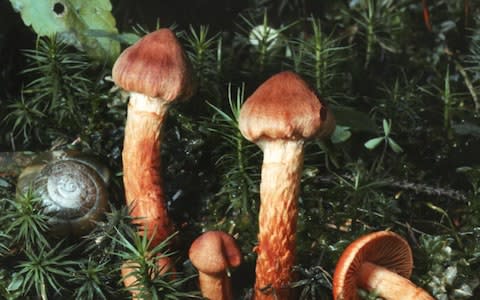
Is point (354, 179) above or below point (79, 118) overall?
below

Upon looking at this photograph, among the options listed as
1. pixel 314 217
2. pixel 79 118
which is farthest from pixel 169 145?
pixel 314 217

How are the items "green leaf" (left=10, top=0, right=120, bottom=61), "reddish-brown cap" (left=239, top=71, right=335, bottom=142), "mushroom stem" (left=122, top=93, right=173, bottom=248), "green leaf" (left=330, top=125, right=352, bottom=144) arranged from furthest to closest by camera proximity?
"green leaf" (left=10, top=0, right=120, bottom=61) → "green leaf" (left=330, top=125, right=352, bottom=144) → "mushroom stem" (left=122, top=93, right=173, bottom=248) → "reddish-brown cap" (left=239, top=71, right=335, bottom=142)

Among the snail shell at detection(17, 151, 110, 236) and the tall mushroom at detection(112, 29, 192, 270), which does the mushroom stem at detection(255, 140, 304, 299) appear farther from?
the snail shell at detection(17, 151, 110, 236)

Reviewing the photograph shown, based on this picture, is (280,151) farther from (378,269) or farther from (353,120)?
(353,120)

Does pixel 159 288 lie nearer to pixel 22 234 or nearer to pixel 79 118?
pixel 22 234

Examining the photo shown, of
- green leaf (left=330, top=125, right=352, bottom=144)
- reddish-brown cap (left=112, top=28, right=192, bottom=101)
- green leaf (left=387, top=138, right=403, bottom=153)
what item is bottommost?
green leaf (left=387, top=138, right=403, bottom=153)

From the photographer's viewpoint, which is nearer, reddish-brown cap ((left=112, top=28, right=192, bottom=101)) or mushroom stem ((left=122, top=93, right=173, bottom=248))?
reddish-brown cap ((left=112, top=28, right=192, bottom=101))

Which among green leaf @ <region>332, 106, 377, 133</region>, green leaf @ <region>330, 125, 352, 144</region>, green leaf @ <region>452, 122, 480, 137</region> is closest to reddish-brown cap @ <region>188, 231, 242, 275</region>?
green leaf @ <region>330, 125, 352, 144</region>
